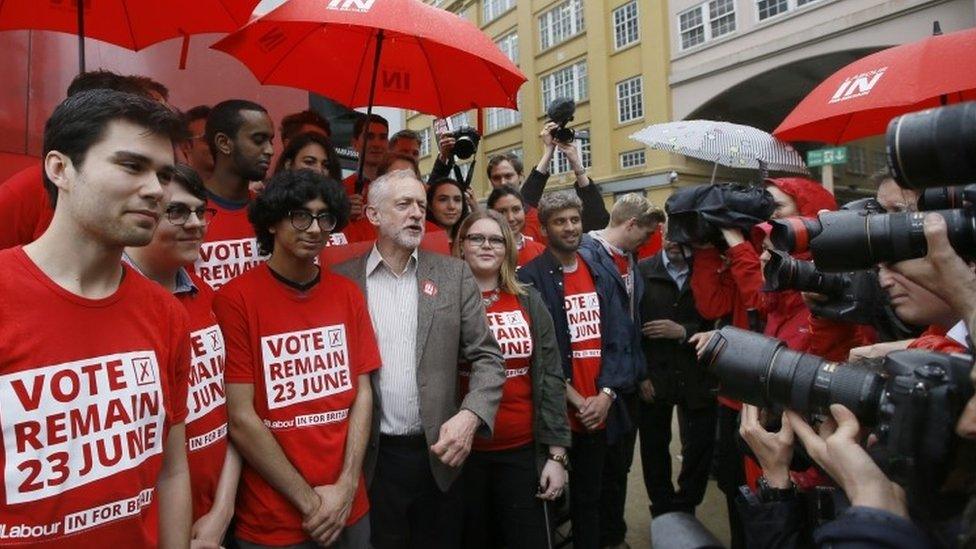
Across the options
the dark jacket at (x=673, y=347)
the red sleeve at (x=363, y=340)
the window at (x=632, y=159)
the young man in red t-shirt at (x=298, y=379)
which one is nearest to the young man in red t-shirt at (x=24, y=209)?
the young man in red t-shirt at (x=298, y=379)

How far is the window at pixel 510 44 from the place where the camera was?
26.9m

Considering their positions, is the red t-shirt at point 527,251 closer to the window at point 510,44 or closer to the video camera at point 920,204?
the video camera at point 920,204

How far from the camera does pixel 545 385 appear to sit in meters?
2.95

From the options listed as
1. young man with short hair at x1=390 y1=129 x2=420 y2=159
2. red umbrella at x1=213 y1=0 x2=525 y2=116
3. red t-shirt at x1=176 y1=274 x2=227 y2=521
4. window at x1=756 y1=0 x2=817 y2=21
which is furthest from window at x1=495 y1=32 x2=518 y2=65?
red t-shirt at x1=176 y1=274 x2=227 y2=521

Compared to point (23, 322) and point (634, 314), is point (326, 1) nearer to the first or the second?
point (23, 322)

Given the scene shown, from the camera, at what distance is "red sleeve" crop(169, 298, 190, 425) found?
163 centimetres

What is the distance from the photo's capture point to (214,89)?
470 centimetres

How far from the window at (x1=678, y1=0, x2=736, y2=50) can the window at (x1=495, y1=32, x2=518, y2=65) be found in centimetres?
889

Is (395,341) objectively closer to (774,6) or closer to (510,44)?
(774,6)

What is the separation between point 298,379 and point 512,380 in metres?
1.11

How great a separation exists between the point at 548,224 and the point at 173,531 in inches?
96.6

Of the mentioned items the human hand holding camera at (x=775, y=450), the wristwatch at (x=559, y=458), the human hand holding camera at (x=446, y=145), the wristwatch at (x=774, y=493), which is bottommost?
the wristwatch at (x=559, y=458)

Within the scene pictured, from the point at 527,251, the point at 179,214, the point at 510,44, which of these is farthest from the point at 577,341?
the point at 510,44

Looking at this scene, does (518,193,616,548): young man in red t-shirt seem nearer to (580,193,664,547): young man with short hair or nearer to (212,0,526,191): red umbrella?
(580,193,664,547): young man with short hair
